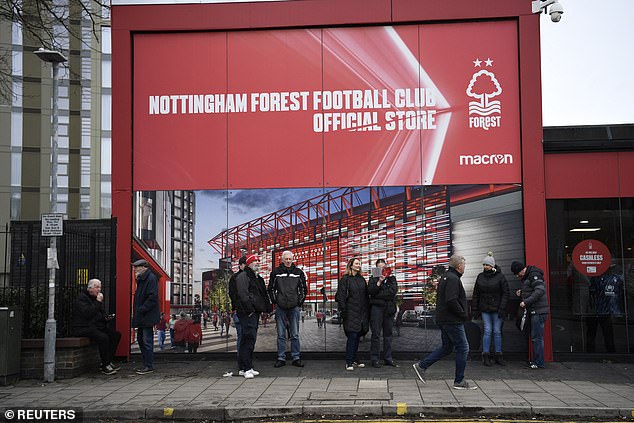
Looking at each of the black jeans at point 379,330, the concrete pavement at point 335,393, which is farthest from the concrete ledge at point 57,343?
the black jeans at point 379,330

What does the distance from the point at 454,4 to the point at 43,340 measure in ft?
31.0

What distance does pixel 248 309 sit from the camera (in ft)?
33.3

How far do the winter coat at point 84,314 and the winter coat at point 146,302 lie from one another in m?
0.65

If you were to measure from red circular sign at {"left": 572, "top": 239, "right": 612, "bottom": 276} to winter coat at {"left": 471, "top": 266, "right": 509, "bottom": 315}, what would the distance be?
159 centimetres

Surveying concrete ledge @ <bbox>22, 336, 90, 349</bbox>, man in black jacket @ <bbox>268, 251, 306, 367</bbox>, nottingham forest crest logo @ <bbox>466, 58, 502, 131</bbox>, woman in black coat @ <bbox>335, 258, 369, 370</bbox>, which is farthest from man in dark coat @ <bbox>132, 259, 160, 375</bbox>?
nottingham forest crest logo @ <bbox>466, 58, 502, 131</bbox>

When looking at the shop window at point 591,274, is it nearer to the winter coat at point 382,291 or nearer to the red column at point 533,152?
the red column at point 533,152

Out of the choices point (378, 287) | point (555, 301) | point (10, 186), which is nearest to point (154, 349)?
point (378, 287)

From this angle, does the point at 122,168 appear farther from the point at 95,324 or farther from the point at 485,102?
the point at 485,102

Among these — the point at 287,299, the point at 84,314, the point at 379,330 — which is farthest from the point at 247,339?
the point at 84,314

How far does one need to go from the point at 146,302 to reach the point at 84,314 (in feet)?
3.33

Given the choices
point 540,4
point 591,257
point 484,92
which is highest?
point 540,4

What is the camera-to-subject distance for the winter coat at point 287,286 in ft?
36.2

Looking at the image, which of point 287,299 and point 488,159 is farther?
point 488,159

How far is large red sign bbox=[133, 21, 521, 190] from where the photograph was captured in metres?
12.1
